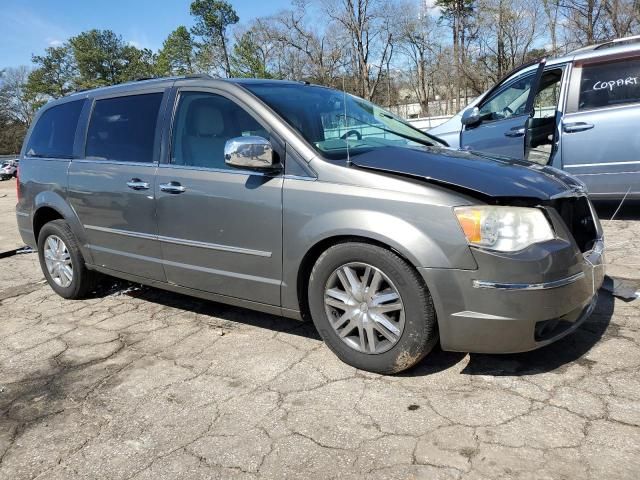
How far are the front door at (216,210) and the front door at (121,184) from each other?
7.0 inches

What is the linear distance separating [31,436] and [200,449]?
0.90 m

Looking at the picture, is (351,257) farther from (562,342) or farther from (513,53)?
(513,53)

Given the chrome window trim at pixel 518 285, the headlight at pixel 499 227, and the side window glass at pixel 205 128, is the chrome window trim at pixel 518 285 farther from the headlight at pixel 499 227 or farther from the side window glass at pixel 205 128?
the side window glass at pixel 205 128

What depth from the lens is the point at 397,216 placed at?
2617 mm

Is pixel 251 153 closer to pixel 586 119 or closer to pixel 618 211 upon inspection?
pixel 586 119

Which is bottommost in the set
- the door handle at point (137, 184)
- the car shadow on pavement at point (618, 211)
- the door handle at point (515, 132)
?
the car shadow on pavement at point (618, 211)

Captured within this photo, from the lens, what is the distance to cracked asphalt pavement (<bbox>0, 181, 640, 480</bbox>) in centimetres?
218

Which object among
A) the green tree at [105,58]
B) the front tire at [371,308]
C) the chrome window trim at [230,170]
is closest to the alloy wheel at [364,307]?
the front tire at [371,308]

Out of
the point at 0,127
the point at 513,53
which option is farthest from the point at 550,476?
the point at 0,127

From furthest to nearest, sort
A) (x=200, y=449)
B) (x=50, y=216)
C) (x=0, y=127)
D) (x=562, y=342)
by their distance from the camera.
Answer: (x=0, y=127)
(x=50, y=216)
(x=562, y=342)
(x=200, y=449)

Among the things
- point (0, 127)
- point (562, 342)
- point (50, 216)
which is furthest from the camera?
point (0, 127)

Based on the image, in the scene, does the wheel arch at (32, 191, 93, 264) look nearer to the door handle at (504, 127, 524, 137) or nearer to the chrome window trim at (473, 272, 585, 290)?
the chrome window trim at (473, 272, 585, 290)

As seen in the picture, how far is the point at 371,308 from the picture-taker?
9.12ft

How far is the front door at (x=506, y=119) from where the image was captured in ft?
19.3
